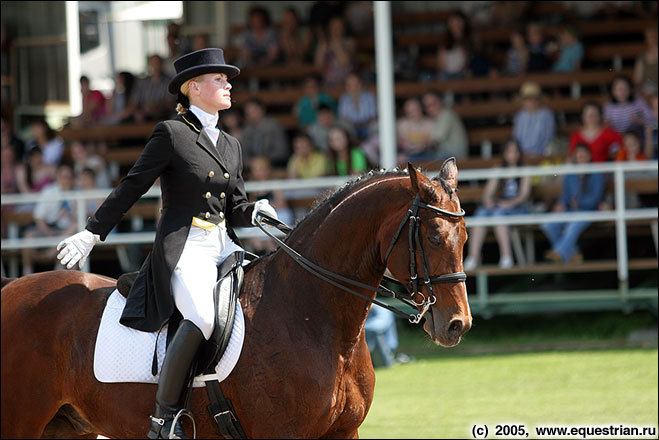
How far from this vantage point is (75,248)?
402 centimetres

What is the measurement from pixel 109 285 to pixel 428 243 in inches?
65.1

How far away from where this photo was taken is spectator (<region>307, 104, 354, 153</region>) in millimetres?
11680

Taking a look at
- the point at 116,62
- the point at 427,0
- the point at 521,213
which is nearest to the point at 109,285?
the point at 521,213

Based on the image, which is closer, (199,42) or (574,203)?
(574,203)

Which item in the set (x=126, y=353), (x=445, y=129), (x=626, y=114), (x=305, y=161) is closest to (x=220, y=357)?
(x=126, y=353)

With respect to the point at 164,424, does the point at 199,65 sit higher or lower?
higher

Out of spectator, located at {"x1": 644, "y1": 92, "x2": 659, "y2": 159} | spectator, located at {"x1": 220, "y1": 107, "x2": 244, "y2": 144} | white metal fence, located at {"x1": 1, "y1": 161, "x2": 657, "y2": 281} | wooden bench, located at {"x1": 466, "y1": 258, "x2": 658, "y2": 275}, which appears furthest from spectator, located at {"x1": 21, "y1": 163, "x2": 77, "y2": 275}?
spectator, located at {"x1": 644, "y1": 92, "x2": 659, "y2": 159}

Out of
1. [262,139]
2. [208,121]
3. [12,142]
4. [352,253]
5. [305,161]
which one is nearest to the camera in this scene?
[352,253]

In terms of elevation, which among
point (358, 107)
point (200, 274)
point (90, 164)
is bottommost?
point (200, 274)

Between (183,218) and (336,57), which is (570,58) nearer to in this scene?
(336,57)

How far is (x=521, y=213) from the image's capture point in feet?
33.6

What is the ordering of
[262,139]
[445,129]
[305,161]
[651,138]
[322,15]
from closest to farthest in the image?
[651,138]
[305,161]
[445,129]
[262,139]
[322,15]

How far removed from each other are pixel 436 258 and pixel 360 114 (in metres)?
8.30

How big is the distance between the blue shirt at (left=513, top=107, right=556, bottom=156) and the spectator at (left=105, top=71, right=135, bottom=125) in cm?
558
